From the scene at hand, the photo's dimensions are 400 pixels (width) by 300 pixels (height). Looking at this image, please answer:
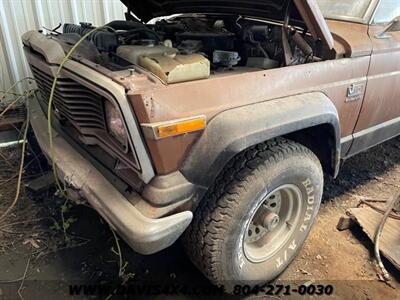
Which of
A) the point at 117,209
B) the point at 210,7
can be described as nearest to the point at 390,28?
the point at 210,7

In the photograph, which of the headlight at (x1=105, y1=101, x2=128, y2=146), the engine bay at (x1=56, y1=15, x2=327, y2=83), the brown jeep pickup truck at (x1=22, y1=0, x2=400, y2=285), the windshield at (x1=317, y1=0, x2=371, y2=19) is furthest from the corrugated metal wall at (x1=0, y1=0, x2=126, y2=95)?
the headlight at (x1=105, y1=101, x2=128, y2=146)

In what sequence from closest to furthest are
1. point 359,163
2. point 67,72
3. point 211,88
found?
1. point 211,88
2. point 67,72
3. point 359,163

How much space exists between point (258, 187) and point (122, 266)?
1.04 metres

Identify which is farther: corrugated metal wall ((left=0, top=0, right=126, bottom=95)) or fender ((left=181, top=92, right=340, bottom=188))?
corrugated metal wall ((left=0, top=0, right=126, bottom=95))

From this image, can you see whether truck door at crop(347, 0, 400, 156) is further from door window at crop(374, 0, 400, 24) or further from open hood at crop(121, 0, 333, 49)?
open hood at crop(121, 0, 333, 49)

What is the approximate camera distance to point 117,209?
1.59m

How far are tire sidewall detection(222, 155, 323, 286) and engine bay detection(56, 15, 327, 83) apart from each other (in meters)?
0.57

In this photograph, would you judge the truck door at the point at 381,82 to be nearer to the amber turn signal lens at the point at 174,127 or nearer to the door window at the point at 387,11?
the door window at the point at 387,11

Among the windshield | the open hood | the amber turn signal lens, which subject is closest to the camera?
the amber turn signal lens

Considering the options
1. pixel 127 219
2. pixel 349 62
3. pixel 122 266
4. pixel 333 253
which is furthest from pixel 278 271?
pixel 349 62

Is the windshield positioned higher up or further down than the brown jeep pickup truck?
higher up

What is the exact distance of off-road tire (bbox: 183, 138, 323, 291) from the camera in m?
1.78

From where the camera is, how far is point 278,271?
2.19m

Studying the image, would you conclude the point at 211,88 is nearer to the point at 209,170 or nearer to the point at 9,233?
the point at 209,170
